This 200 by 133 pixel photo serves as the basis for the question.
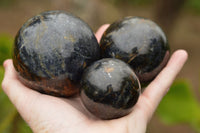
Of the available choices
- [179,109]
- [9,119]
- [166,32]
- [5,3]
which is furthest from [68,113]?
[5,3]

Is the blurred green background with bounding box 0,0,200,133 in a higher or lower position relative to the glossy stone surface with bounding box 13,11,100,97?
lower

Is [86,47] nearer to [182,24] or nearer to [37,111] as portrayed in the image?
[37,111]

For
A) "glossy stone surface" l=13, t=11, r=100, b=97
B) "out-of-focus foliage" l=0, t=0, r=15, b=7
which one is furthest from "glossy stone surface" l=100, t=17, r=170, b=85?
"out-of-focus foliage" l=0, t=0, r=15, b=7

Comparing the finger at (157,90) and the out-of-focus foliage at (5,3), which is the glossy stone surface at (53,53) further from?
the out-of-focus foliage at (5,3)

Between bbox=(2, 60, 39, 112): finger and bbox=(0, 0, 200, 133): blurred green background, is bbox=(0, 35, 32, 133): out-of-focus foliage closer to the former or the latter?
bbox=(0, 0, 200, 133): blurred green background

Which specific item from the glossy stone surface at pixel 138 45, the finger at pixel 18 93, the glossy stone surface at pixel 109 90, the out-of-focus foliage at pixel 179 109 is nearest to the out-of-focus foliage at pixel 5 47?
the finger at pixel 18 93

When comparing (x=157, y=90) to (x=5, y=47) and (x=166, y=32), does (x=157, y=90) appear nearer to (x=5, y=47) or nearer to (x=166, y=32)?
(x=5, y=47)

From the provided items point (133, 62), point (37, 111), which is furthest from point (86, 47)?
point (37, 111)
